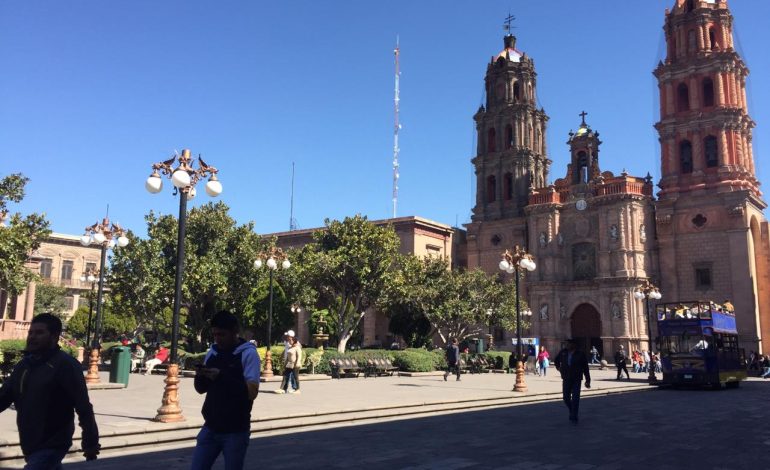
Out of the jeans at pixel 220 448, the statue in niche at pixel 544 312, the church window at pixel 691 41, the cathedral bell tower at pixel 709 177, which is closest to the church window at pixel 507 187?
the statue in niche at pixel 544 312

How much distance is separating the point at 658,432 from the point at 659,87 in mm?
46011

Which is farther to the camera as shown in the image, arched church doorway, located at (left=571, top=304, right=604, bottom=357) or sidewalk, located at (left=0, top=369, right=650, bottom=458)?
arched church doorway, located at (left=571, top=304, right=604, bottom=357)

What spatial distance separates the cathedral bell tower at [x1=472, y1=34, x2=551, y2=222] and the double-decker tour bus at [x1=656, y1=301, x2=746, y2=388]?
29.6 meters

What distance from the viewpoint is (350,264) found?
3553 cm

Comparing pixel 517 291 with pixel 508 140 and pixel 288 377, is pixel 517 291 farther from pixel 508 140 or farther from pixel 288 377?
pixel 508 140

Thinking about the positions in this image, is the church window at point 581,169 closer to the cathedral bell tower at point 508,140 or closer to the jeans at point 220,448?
the cathedral bell tower at point 508,140

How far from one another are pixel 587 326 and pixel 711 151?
16.6m

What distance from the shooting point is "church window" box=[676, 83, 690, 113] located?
163 ft

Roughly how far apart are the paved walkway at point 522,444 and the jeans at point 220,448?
126 inches

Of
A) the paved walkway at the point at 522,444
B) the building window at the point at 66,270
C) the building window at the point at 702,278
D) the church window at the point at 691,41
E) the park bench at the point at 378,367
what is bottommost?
the paved walkway at the point at 522,444

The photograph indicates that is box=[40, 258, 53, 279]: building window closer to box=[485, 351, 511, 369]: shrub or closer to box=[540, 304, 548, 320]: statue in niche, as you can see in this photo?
box=[485, 351, 511, 369]: shrub

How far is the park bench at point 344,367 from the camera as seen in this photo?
1079 inches

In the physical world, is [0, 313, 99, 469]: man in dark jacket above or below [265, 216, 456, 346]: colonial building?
below

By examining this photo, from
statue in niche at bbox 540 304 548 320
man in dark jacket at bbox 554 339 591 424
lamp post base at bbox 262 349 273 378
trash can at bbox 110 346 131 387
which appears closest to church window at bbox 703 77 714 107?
statue in niche at bbox 540 304 548 320
